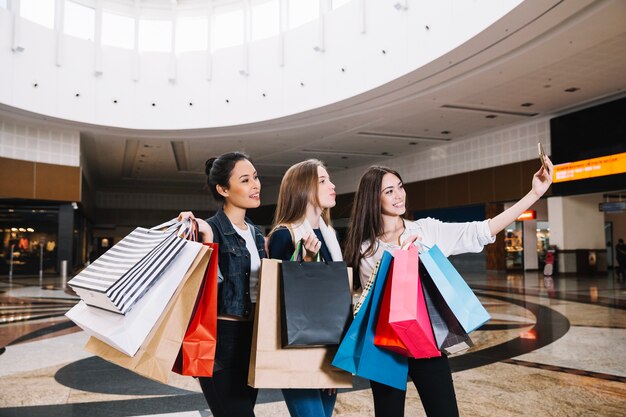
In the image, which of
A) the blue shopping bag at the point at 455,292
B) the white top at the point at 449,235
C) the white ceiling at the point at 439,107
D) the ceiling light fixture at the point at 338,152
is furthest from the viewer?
the ceiling light fixture at the point at 338,152

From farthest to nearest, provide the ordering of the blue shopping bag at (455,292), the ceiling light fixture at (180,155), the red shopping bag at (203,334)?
the ceiling light fixture at (180,155), the blue shopping bag at (455,292), the red shopping bag at (203,334)

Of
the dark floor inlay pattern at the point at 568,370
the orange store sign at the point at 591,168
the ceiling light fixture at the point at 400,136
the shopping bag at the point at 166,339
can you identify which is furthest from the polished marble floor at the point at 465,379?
the ceiling light fixture at the point at 400,136

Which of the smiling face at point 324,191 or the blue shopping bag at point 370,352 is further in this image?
the smiling face at point 324,191

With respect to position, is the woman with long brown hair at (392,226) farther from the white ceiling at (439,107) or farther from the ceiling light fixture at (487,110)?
the ceiling light fixture at (487,110)

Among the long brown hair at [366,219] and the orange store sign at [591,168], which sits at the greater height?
the orange store sign at [591,168]

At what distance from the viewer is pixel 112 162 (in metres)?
25.9

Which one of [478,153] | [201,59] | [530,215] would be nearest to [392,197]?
[201,59]

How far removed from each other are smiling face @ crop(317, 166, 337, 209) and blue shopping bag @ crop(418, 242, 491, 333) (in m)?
0.51

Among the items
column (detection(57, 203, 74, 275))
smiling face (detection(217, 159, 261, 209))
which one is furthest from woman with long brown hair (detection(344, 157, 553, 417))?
column (detection(57, 203, 74, 275))

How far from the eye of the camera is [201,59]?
1794cm

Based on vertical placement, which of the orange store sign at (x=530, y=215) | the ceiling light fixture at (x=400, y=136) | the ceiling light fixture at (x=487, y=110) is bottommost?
the orange store sign at (x=530, y=215)

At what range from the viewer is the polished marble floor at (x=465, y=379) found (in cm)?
339

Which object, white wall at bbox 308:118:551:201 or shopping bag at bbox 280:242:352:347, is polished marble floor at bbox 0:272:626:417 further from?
white wall at bbox 308:118:551:201

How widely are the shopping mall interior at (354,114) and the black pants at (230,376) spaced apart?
13.5ft
